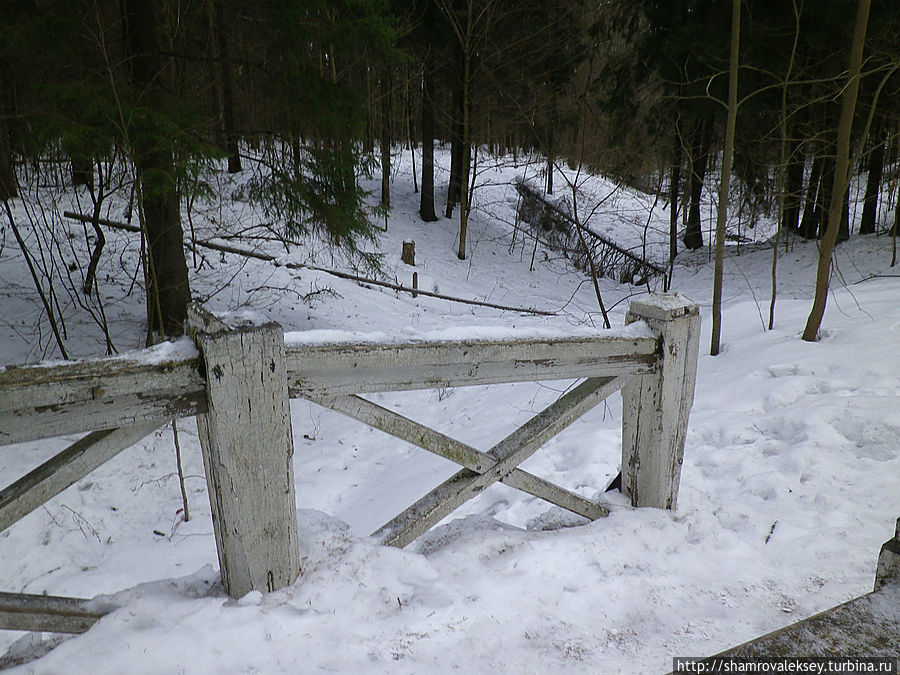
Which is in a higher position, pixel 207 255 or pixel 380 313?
pixel 207 255

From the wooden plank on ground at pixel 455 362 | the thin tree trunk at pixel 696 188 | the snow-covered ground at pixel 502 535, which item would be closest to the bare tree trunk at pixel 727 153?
the snow-covered ground at pixel 502 535

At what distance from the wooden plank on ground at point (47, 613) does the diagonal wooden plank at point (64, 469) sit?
0.23 metres

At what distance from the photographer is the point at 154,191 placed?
5227 mm

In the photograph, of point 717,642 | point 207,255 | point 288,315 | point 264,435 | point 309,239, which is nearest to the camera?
point 264,435

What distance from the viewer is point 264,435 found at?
5.59ft

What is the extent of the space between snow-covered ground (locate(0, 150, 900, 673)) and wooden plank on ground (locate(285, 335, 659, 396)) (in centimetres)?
13

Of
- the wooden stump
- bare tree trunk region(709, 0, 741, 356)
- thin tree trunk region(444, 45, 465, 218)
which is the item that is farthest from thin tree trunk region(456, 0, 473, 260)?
bare tree trunk region(709, 0, 741, 356)

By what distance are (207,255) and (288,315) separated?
228 cm

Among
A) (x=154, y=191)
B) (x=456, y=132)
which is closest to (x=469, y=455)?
(x=154, y=191)

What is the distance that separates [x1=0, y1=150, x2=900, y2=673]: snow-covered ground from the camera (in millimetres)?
1689

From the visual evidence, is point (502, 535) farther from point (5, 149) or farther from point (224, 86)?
point (224, 86)

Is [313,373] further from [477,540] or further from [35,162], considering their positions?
[35,162]

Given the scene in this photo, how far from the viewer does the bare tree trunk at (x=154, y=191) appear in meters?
5.14

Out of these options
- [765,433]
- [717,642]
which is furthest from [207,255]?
[717,642]
